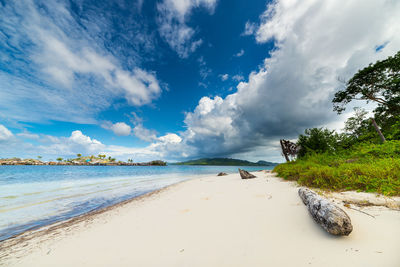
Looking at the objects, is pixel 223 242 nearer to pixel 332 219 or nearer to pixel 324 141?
pixel 332 219

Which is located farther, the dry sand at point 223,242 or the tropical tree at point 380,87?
the tropical tree at point 380,87

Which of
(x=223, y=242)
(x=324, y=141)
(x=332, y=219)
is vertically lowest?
(x=223, y=242)

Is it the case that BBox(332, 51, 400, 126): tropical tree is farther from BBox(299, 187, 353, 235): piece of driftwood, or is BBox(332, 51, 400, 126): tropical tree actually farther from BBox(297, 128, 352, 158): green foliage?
BBox(299, 187, 353, 235): piece of driftwood

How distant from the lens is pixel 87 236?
318 centimetres

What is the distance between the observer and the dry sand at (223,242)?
1.77m

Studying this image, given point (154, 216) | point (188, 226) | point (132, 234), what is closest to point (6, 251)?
point (132, 234)

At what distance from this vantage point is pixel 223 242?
231cm

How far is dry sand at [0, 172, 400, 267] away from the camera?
1771 mm

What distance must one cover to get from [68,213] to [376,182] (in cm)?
1024

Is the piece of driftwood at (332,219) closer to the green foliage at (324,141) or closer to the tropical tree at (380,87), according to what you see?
the green foliage at (324,141)

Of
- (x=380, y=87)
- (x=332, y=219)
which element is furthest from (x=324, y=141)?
(x=332, y=219)

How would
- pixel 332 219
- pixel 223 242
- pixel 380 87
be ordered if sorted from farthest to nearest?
pixel 380 87 → pixel 223 242 → pixel 332 219

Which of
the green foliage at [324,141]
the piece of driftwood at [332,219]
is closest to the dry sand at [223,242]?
the piece of driftwood at [332,219]

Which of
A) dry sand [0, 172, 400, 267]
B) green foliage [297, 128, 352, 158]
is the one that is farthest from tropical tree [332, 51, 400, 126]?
dry sand [0, 172, 400, 267]
